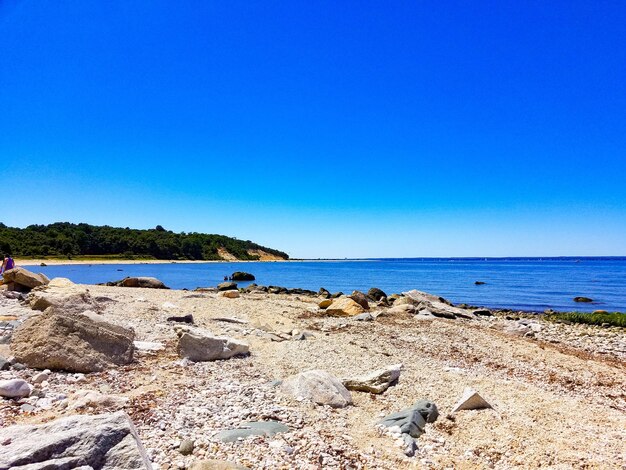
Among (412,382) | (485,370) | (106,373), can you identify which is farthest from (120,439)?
(485,370)

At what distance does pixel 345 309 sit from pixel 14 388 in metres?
15.3

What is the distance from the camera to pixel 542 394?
27.2 ft

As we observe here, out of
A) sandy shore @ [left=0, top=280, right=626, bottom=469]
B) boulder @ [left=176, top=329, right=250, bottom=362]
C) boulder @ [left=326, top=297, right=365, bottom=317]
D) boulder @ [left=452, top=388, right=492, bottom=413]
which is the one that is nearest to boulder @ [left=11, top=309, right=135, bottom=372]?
sandy shore @ [left=0, top=280, right=626, bottom=469]

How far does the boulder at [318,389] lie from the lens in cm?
694

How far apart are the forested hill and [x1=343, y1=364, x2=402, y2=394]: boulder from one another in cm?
9428

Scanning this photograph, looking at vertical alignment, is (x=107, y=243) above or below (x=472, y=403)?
above

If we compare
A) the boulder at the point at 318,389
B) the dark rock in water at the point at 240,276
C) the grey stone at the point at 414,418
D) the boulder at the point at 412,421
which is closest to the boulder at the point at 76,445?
the boulder at the point at 318,389

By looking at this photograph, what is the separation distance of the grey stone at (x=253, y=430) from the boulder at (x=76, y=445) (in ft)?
5.08

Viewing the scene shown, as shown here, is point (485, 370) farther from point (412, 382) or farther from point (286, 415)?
point (286, 415)

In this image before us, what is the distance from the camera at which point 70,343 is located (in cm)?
746

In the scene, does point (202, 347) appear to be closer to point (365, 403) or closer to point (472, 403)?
point (365, 403)

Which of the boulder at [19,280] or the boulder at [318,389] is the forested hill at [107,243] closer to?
the boulder at [19,280]

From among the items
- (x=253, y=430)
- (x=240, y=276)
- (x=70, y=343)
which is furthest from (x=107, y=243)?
(x=253, y=430)

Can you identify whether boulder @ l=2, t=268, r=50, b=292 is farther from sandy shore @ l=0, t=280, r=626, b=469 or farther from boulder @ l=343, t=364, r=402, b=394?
boulder @ l=343, t=364, r=402, b=394
